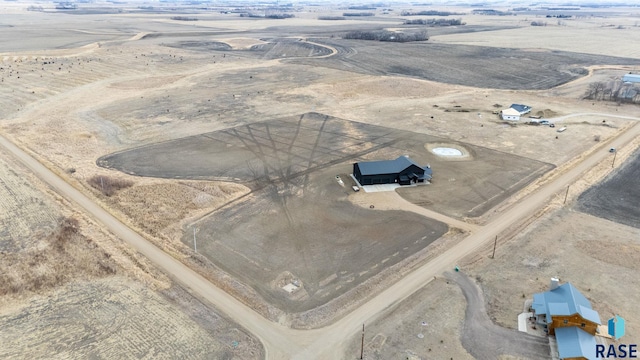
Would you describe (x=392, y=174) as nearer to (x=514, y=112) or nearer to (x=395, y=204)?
(x=395, y=204)

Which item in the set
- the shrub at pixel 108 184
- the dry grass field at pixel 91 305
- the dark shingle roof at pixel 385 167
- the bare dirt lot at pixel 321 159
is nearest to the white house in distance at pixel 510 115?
the bare dirt lot at pixel 321 159

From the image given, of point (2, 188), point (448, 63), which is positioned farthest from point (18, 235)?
point (448, 63)

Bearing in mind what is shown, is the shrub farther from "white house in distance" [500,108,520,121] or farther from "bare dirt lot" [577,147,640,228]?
"white house in distance" [500,108,520,121]

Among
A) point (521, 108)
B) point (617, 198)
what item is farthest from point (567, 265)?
point (521, 108)

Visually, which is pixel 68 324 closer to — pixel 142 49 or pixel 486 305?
pixel 486 305

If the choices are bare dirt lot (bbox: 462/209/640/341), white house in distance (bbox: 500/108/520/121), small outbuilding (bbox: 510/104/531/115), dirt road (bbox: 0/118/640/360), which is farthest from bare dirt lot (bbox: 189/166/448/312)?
small outbuilding (bbox: 510/104/531/115)
